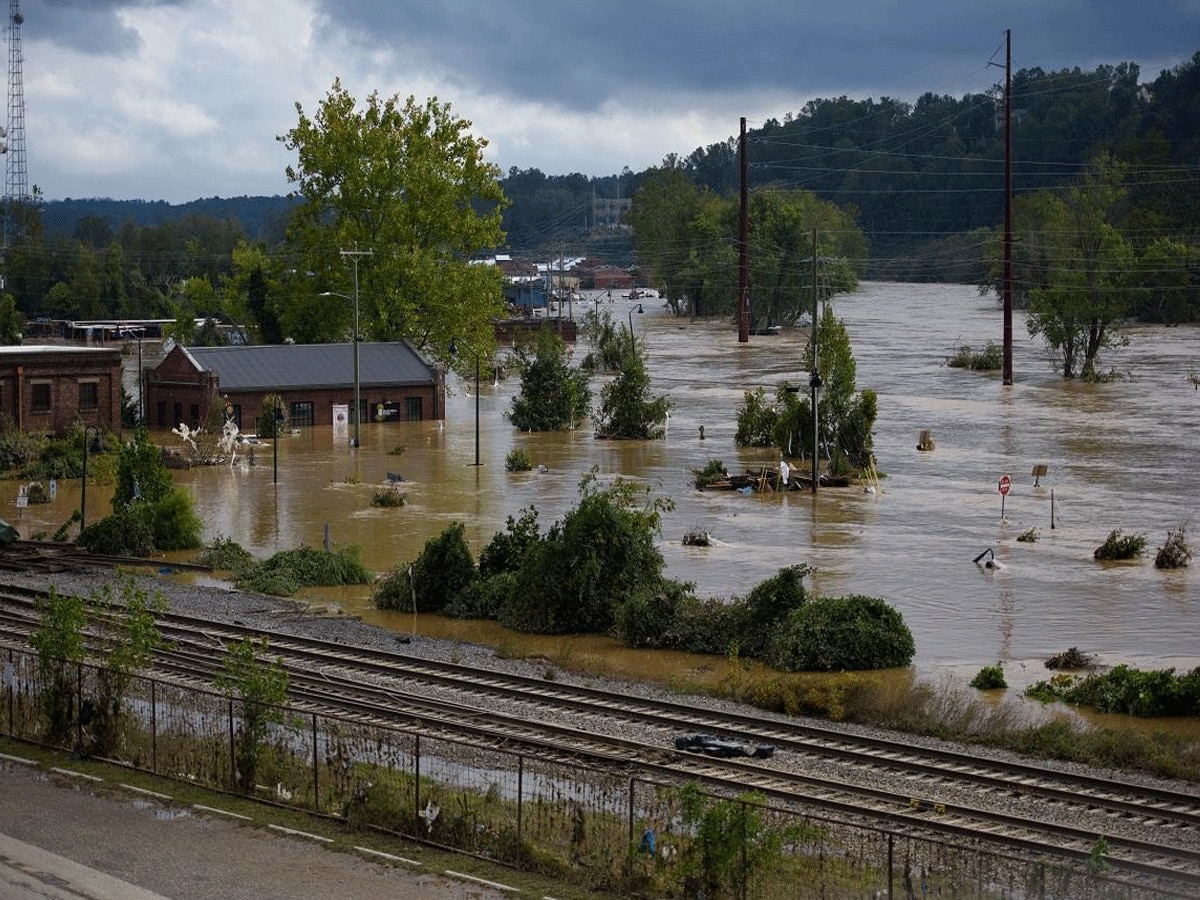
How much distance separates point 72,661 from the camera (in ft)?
69.8

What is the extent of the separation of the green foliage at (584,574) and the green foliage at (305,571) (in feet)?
17.9

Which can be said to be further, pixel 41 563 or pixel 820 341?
pixel 820 341

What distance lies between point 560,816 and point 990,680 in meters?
10.6

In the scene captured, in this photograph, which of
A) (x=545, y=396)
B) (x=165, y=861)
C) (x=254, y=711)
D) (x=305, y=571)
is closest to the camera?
(x=165, y=861)

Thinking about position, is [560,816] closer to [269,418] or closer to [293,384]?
[269,418]

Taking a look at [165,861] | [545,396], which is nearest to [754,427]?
[545,396]

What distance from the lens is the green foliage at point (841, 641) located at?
28.0 meters

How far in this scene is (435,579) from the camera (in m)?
34.1

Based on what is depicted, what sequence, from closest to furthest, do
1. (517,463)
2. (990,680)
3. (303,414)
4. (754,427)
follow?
(990,680)
(517,463)
(754,427)
(303,414)

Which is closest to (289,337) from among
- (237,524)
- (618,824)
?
(237,524)

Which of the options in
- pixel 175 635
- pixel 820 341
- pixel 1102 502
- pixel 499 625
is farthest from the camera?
pixel 820 341

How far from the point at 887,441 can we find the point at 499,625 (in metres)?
35.0

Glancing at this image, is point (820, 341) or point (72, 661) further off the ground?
point (820, 341)

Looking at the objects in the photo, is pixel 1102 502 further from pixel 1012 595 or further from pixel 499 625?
pixel 499 625
